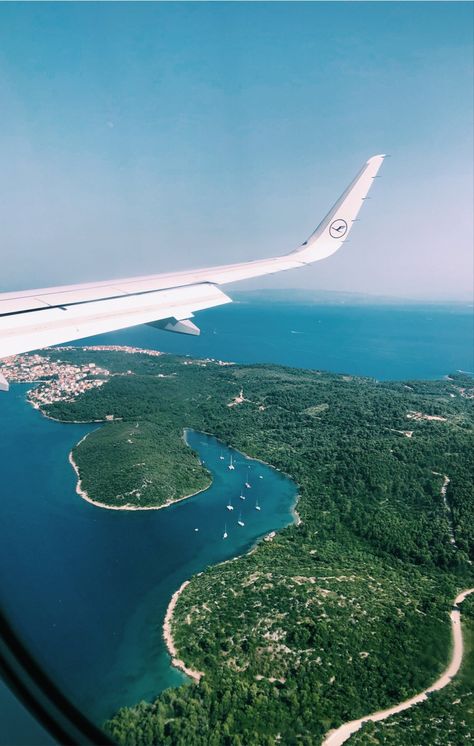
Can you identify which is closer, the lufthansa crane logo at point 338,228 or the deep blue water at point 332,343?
the lufthansa crane logo at point 338,228

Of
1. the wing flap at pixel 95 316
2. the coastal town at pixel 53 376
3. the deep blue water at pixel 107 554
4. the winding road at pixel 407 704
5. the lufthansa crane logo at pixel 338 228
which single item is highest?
the lufthansa crane logo at pixel 338 228

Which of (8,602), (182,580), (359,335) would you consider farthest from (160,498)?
(359,335)

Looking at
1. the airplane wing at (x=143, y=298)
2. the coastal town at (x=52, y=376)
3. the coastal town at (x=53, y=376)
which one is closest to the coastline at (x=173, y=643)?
the airplane wing at (x=143, y=298)

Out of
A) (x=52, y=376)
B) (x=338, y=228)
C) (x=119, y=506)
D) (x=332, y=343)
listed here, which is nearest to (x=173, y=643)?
(x=119, y=506)

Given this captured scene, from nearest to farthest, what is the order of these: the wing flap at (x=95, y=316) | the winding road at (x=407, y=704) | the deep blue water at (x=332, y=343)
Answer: the wing flap at (x=95, y=316)
the winding road at (x=407, y=704)
the deep blue water at (x=332, y=343)

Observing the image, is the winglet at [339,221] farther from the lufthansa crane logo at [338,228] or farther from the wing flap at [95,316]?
the wing flap at [95,316]

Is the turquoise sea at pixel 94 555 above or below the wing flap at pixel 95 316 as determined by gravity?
below

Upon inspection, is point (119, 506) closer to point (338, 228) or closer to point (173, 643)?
point (173, 643)

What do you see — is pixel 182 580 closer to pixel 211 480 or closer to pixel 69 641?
pixel 69 641
